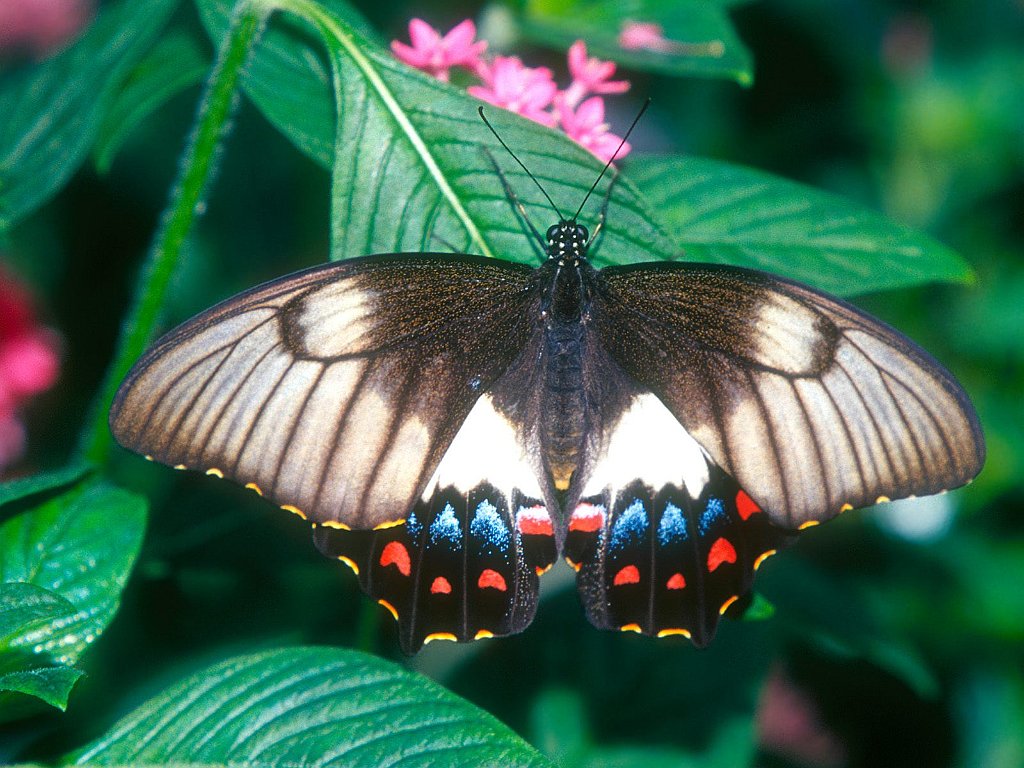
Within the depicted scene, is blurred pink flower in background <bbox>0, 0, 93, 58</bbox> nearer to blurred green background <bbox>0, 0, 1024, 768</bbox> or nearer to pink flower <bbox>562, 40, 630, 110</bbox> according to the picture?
blurred green background <bbox>0, 0, 1024, 768</bbox>

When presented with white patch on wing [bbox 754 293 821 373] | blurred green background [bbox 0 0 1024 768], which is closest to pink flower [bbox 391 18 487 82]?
blurred green background [bbox 0 0 1024 768]

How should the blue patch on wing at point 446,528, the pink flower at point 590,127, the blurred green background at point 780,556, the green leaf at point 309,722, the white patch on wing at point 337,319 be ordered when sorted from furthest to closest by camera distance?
the blurred green background at point 780,556
the pink flower at point 590,127
the blue patch on wing at point 446,528
the white patch on wing at point 337,319
the green leaf at point 309,722

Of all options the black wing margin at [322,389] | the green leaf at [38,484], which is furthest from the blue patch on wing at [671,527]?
the green leaf at [38,484]

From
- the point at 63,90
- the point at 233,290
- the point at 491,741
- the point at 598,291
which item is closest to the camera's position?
the point at 491,741

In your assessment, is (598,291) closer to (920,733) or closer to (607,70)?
(607,70)

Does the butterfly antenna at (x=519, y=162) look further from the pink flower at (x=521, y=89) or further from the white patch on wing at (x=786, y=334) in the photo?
the white patch on wing at (x=786, y=334)

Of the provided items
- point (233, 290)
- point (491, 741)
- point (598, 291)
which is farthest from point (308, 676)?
point (233, 290)
